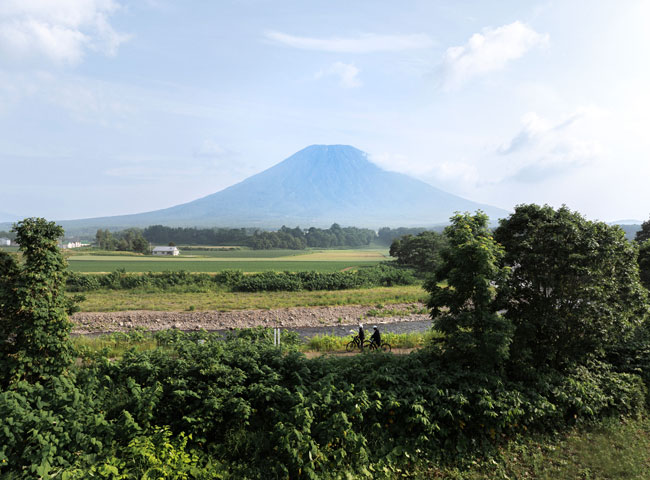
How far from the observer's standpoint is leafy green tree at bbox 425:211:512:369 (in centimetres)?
845

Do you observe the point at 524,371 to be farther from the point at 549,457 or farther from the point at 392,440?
the point at 392,440

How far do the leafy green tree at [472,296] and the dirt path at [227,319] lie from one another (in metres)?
16.8

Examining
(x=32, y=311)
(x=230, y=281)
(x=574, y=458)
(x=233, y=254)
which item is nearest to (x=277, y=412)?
(x=32, y=311)

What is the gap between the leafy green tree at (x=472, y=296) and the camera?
845 cm

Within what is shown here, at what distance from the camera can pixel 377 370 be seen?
8.95 m

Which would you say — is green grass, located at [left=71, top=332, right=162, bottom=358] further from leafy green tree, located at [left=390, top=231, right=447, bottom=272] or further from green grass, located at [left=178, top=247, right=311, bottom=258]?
green grass, located at [left=178, top=247, right=311, bottom=258]

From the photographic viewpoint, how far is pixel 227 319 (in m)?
25.3

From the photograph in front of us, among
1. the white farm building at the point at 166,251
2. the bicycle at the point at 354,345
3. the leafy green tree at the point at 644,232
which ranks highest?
the leafy green tree at the point at 644,232

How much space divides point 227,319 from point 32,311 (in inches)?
699

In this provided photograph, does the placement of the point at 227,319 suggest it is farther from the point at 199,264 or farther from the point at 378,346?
the point at 199,264

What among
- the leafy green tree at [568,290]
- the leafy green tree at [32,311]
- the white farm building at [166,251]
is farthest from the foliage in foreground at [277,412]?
the white farm building at [166,251]

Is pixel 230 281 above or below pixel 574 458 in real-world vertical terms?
above

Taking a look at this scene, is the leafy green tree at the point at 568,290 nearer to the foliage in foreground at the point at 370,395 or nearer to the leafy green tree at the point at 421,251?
the foliage in foreground at the point at 370,395

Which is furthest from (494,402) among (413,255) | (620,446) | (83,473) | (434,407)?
(413,255)
